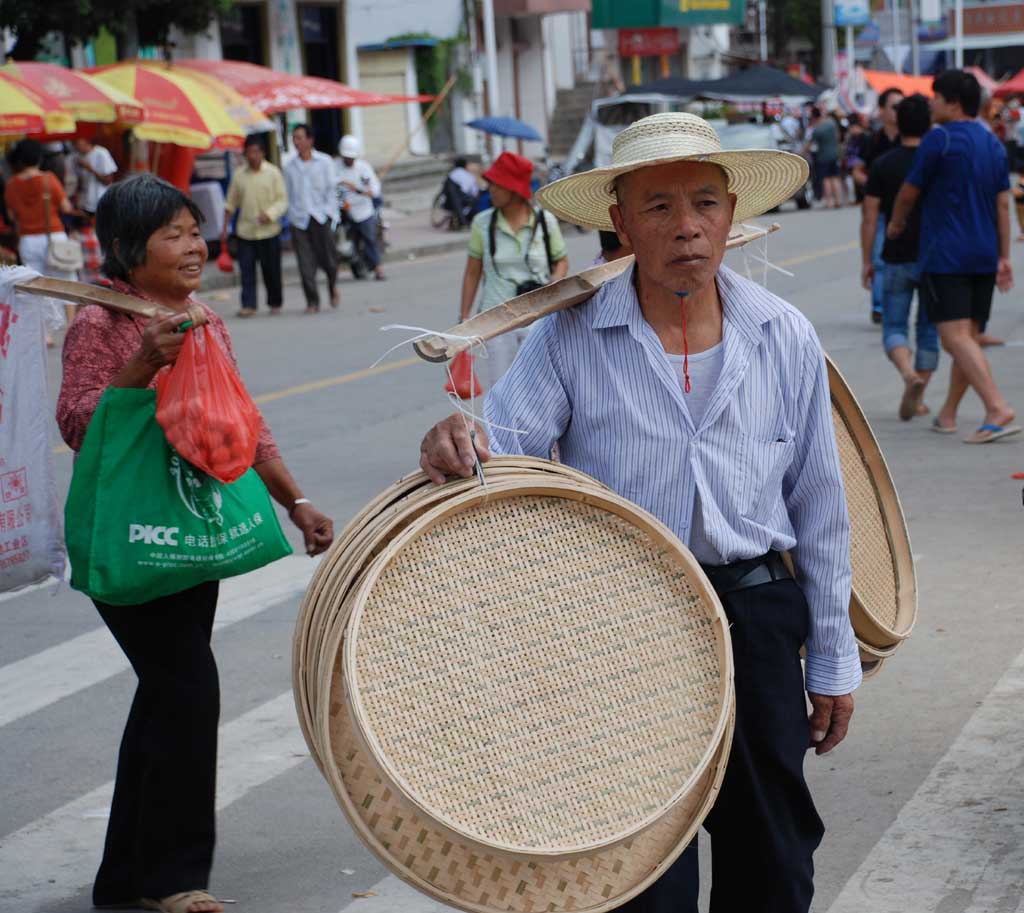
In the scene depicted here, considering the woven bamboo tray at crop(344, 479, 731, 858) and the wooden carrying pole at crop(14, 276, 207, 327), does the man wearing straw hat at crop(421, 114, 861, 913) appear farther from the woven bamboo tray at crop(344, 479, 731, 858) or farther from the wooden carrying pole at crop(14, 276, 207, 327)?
the wooden carrying pole at crop(14, 276, 207, 327)

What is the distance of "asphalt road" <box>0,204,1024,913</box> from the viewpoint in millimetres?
4363

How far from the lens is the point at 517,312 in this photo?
3.06 m

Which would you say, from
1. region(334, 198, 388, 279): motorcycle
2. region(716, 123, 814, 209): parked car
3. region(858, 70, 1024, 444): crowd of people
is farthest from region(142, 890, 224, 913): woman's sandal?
region(716, 123, 814, 209): parked car

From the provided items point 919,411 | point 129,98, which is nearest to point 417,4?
point 129,98

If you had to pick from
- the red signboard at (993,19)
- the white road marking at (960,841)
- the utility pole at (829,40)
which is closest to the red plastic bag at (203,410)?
the white road marking at (960,841)

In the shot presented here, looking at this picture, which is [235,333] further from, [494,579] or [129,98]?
[494,579]

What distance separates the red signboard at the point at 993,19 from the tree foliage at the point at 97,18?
164 feet

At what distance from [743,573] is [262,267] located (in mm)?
16434

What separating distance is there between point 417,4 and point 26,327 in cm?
3518

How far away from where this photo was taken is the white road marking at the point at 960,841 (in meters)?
4.09

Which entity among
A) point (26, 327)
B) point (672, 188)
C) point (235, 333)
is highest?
point (672, 188)

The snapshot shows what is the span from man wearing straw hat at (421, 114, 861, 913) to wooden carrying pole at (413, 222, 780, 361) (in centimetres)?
4

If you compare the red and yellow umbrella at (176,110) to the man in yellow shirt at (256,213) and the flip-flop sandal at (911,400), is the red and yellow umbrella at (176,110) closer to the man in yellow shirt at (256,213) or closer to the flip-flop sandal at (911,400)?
the man in yellow shirt at (256,213)

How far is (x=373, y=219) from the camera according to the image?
75.4 feet
